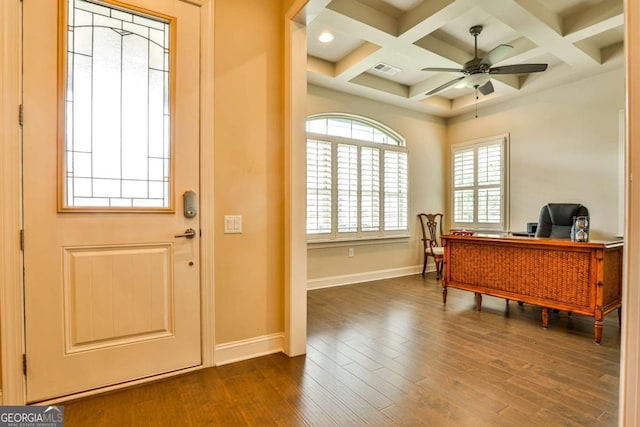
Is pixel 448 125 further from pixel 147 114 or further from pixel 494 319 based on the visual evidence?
pixel 147 114

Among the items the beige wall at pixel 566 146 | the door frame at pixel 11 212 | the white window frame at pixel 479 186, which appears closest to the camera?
the door frame at pixel 11 212

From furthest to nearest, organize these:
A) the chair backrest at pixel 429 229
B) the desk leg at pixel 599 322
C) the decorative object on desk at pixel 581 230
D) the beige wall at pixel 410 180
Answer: the chair backrest at pixel 429 229 → the beige wall at pixel 410 180 → the decorative object on desk at pixel 581 230 → the desk leg at pixel 599 322

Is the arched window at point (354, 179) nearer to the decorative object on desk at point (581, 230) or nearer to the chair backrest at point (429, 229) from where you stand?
the chair backrest at point (429, 229)

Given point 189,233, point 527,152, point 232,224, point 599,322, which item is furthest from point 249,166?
point 527,152

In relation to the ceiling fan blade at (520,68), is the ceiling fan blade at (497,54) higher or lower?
higher

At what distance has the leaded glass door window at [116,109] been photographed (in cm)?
180

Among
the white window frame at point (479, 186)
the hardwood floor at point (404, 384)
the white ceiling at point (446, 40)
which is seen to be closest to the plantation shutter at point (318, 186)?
the white ceiling at point (446, 40)

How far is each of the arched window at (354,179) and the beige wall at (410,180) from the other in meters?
0.15

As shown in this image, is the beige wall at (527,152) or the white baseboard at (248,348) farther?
the beige wall at (527,152)

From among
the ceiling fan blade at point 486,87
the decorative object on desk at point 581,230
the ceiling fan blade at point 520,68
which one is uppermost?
the ceiling fan blade at point 486,87

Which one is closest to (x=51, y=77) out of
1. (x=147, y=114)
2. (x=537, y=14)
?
(x=147, y=114)

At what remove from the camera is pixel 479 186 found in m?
5.52

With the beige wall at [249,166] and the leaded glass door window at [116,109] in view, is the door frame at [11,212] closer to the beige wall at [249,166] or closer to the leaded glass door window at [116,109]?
the leaded glass door window at [116,109]

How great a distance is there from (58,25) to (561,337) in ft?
13.8
